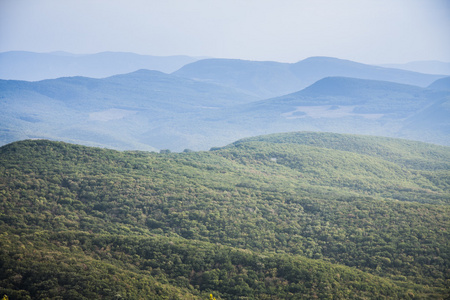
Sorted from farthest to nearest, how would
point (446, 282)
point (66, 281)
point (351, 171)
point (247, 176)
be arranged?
point (351, 171) < point (247, 176) < point (446, 282) < point (66, 281)

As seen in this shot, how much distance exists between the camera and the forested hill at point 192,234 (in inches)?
1337

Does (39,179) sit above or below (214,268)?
above

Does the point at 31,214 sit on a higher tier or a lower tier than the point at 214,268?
higher

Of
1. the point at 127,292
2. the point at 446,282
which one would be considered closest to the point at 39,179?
the point at 127,292

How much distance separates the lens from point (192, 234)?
50.6 m

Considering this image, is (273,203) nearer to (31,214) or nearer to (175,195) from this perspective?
(175,195)

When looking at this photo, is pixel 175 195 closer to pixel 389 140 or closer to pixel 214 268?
pixel 214 268

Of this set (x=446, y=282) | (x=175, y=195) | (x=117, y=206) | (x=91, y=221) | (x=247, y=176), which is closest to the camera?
(x=446, y=282)

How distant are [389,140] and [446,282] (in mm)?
137939

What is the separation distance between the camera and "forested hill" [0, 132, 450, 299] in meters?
34.0

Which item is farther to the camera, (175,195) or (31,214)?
(175,195)

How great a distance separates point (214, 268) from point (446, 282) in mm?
25649

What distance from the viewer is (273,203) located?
6284 centimetres

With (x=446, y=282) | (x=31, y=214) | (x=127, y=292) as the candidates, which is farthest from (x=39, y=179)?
(x=446, y=282)
